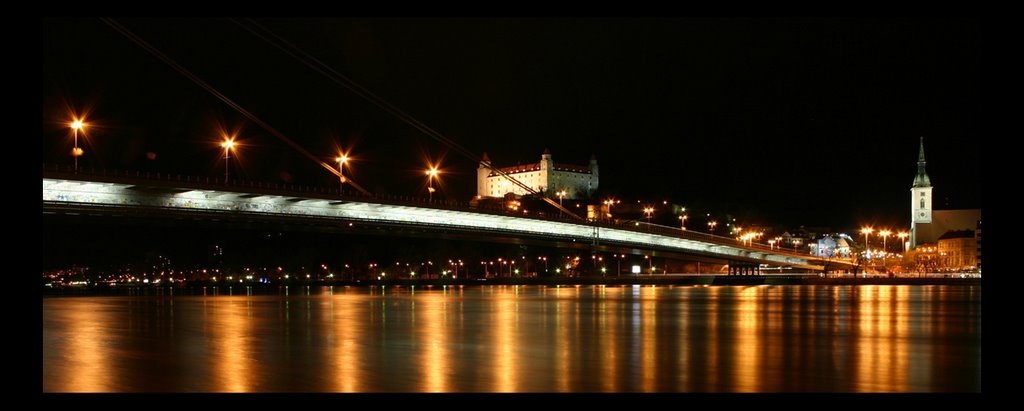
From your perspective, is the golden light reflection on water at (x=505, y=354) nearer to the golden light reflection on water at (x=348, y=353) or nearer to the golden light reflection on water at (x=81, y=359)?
the golden light reflection on water at (x=348, y=353)

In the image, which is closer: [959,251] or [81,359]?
[81,359]

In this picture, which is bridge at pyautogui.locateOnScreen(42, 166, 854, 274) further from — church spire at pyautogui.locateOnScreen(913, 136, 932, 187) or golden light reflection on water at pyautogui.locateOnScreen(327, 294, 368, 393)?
church spire at pyautogui.locateOnScreen(913, 136, 932, 187)

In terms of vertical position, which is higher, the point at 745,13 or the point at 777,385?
the point at 745,13

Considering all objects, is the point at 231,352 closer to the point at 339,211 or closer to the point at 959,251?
the point at 339,211

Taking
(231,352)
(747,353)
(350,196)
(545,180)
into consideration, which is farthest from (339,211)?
(545,180)

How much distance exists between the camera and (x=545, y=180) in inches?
7106

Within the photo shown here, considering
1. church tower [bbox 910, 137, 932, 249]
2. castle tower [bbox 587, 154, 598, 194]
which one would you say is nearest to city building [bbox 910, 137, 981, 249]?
church tower [bbox 910, 137, 932, 249]

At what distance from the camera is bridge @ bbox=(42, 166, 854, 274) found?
4503 centimetres

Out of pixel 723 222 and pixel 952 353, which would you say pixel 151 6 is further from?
pixel 723 222

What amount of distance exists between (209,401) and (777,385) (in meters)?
7.40

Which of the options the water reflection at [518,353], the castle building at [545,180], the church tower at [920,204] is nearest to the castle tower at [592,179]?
the castle building at [545,180]

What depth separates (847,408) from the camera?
Answer: 821 centimetres

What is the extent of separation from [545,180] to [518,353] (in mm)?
165185

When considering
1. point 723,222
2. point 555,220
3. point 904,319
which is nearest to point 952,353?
point 904,319
